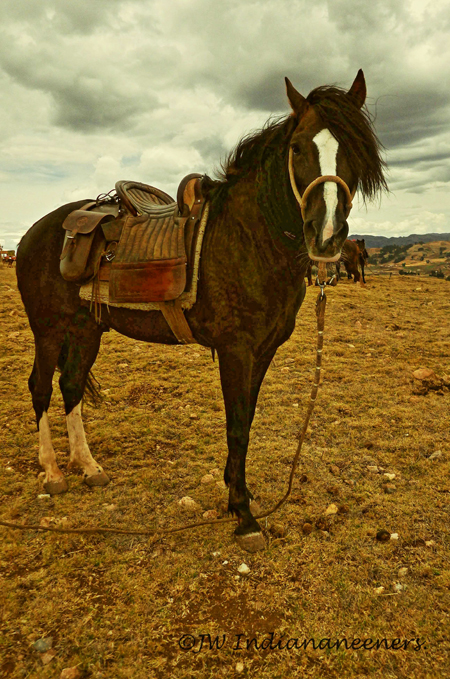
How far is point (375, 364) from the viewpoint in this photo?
6.64 metres

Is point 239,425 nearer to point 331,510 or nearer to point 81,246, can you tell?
point 331,510

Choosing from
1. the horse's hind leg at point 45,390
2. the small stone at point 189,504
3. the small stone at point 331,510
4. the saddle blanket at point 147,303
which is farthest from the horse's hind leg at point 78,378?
the small stone at point 331,510

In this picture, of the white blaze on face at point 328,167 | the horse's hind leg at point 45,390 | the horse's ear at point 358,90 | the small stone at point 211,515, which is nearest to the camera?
the white blaze on face at point 328,167

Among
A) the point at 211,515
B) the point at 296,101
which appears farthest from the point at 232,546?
the point at 296,101

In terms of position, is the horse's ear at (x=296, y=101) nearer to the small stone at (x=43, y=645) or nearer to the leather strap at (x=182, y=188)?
the leather strap at (x=182, y=188)

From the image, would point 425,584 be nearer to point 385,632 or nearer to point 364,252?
point 385,632

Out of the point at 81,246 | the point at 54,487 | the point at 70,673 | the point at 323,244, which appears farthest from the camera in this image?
the point at 54,487

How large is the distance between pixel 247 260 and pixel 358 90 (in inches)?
50.8

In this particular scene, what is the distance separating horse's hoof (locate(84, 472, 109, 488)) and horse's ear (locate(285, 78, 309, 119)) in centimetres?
331

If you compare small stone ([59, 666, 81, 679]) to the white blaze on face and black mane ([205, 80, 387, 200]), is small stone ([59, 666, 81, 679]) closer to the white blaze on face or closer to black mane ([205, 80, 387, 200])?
the white blaze on face

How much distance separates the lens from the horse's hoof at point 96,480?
3516 mm

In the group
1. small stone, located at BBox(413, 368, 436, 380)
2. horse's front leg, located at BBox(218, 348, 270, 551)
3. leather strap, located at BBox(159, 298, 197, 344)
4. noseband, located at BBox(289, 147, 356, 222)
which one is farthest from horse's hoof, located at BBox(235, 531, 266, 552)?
small stone, located at BBox(413, 368, 436, 380)

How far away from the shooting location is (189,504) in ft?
10.6

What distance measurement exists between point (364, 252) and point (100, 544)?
1606 centimetres
